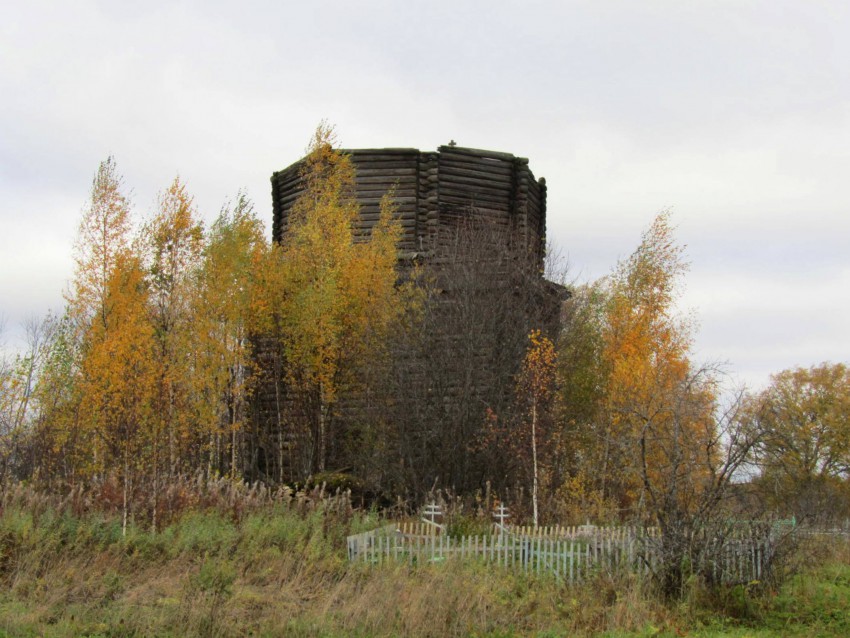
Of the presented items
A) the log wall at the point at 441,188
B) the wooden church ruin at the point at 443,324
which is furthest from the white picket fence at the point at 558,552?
the log wall at the point at 441,188

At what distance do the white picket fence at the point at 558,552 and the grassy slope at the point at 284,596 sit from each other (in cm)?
46

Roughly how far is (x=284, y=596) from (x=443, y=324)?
1239 centimetres

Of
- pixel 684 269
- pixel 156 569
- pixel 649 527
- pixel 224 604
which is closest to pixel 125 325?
pixel 156 569

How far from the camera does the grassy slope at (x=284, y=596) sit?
9445 millimetres

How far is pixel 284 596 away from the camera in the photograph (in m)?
10.7

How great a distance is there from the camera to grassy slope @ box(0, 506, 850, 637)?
9.45 meters

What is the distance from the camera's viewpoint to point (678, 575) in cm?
1156

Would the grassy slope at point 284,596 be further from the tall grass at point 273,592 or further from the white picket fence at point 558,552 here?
the white picket fence at point 558,552

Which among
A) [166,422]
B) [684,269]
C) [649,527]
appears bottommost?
[649,527]

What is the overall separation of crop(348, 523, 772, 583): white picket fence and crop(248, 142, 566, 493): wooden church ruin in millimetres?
6297

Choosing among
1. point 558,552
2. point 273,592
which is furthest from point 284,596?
point 558,552

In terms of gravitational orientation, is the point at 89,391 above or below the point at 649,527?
above

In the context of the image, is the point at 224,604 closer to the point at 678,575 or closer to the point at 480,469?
the point at 678,575

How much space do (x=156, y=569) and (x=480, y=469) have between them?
1084 cm
